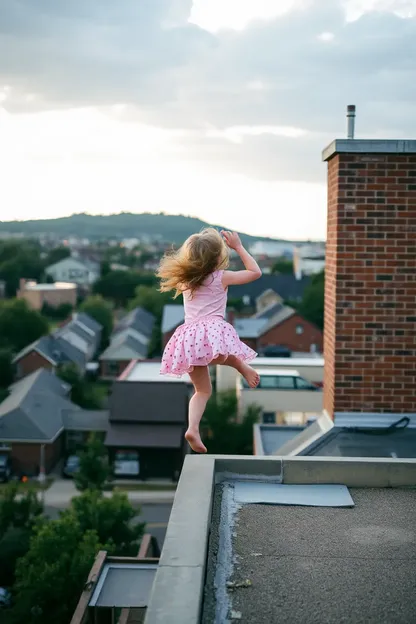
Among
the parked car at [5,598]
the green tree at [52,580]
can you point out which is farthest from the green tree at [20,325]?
the green tree at [52,580]

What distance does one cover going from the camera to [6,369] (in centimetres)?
4450

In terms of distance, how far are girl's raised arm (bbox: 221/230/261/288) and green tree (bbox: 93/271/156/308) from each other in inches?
3357

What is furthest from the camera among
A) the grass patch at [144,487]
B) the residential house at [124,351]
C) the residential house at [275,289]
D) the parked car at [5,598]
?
the residential house at [275,289]

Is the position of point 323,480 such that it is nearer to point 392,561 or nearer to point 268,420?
point 392,561

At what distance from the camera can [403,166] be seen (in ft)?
23.3

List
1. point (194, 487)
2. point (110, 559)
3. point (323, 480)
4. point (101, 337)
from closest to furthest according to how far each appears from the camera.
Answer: point (194, 487), point (323, 480), point (110, 559), point (101, 337)

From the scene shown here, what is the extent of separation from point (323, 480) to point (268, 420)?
2567 centimetres

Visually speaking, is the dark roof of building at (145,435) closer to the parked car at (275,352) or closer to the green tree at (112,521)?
the green tree at (112,521)

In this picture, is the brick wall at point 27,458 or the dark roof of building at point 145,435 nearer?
the dark roof of building at point 145,435

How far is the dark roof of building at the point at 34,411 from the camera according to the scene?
1208 inches

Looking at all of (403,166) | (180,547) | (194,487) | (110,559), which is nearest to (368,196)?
(403,166)

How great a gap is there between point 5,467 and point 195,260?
2787cm

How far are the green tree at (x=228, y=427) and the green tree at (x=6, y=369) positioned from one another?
1860 cm

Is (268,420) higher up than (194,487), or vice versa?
(194,487)
